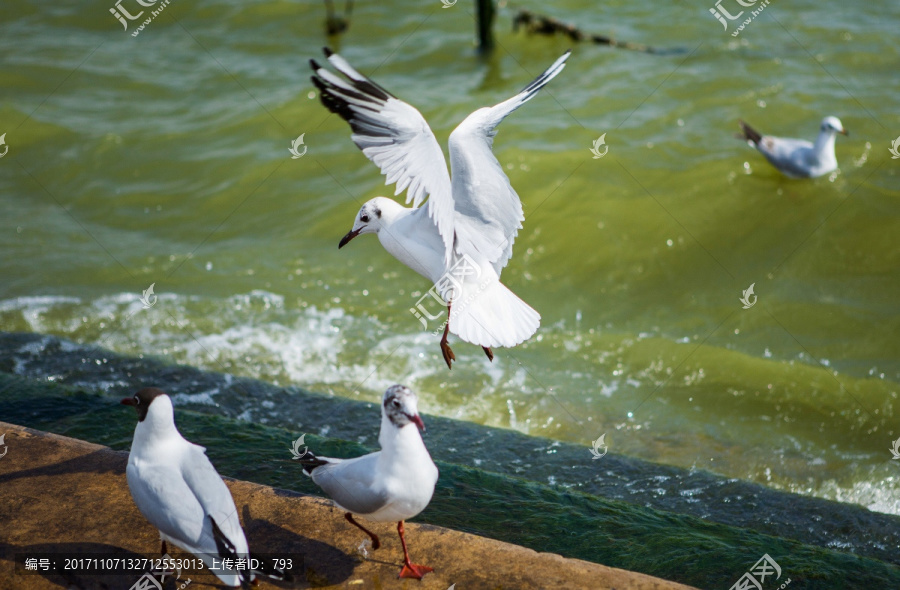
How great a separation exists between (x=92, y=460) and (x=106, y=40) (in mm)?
11200

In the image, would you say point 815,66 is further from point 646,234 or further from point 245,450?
point 245,450

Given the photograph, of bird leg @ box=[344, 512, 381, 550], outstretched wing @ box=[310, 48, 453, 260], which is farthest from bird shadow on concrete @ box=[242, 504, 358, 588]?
outstretched wing @ box=[310, 48, 453, 260]

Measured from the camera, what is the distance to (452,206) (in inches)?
163

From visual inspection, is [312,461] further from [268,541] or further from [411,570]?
[411,570]

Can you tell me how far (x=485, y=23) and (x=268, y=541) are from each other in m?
9.87

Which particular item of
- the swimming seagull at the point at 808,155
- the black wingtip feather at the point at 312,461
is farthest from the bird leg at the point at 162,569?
the swimming seagull at the point at 808,155

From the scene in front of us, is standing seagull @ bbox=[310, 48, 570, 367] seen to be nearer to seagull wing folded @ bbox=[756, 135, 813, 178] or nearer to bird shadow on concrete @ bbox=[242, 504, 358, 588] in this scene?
bird shadow on concrete @ bbox=[242, 504, 358, 588]

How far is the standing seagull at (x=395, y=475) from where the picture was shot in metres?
3.11

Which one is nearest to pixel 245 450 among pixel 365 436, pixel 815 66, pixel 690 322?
pixel 365 436

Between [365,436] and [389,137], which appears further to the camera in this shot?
[365,436]

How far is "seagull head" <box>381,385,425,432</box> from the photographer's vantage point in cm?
310

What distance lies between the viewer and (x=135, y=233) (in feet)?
29.5

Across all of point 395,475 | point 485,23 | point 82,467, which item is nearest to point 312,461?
point 395,475

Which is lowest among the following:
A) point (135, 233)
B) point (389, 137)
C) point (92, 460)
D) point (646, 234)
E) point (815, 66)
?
point (135, 233)
